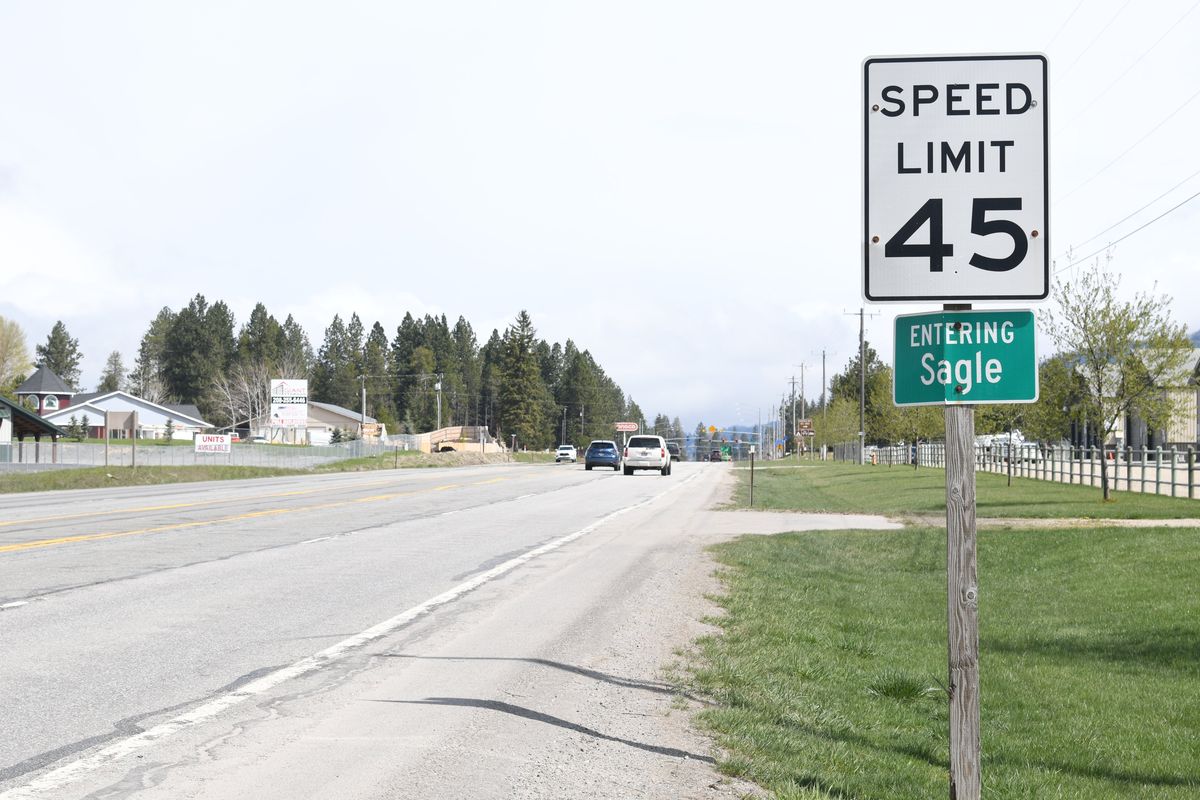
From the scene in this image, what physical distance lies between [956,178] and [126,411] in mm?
127450

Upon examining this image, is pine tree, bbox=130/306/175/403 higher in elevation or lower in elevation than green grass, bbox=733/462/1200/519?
higher

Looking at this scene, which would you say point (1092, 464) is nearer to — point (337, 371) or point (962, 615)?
point (962, 615)

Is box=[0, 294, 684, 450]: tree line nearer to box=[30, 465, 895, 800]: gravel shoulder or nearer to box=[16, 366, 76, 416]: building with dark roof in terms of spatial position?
box=[16, 366, 76, 416]: building with dark roof

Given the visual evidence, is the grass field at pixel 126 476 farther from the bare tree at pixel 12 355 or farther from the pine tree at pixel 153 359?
the pine tree at pixel 153 359

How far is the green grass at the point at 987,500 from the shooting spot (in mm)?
25219

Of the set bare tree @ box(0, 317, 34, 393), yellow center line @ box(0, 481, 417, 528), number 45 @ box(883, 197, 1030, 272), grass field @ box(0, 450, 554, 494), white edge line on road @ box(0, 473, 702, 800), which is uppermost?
bare tree @ box(0, 317, 34, 393)

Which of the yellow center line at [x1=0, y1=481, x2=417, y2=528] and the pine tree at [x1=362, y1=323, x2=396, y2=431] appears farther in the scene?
the pine tree at [x1=362, y1=323, x2=396, y2=431]

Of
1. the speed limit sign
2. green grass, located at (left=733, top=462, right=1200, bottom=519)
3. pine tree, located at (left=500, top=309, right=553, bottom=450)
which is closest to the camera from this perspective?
the speed limit sign

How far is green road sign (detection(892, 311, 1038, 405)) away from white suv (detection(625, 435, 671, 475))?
47949 millimetres

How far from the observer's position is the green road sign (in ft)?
15.8

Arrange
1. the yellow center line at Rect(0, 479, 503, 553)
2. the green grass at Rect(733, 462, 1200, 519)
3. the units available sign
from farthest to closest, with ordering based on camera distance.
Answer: the units available sign, the green grass at Rect(733, 462, 1200, 519), the yellow center line at Rect(0, 479, 503, 553)

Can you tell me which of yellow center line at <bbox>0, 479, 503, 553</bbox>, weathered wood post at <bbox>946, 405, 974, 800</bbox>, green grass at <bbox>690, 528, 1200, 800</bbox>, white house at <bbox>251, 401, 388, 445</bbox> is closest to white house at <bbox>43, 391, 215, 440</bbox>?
white house at <bbox>251, 401, 388, 445</bbox>

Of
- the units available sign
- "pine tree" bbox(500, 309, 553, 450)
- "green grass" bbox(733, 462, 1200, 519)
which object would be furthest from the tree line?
"green grass" bbox(733, 462, 1200, 519)

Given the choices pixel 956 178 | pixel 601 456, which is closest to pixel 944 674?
pixel 956 178
